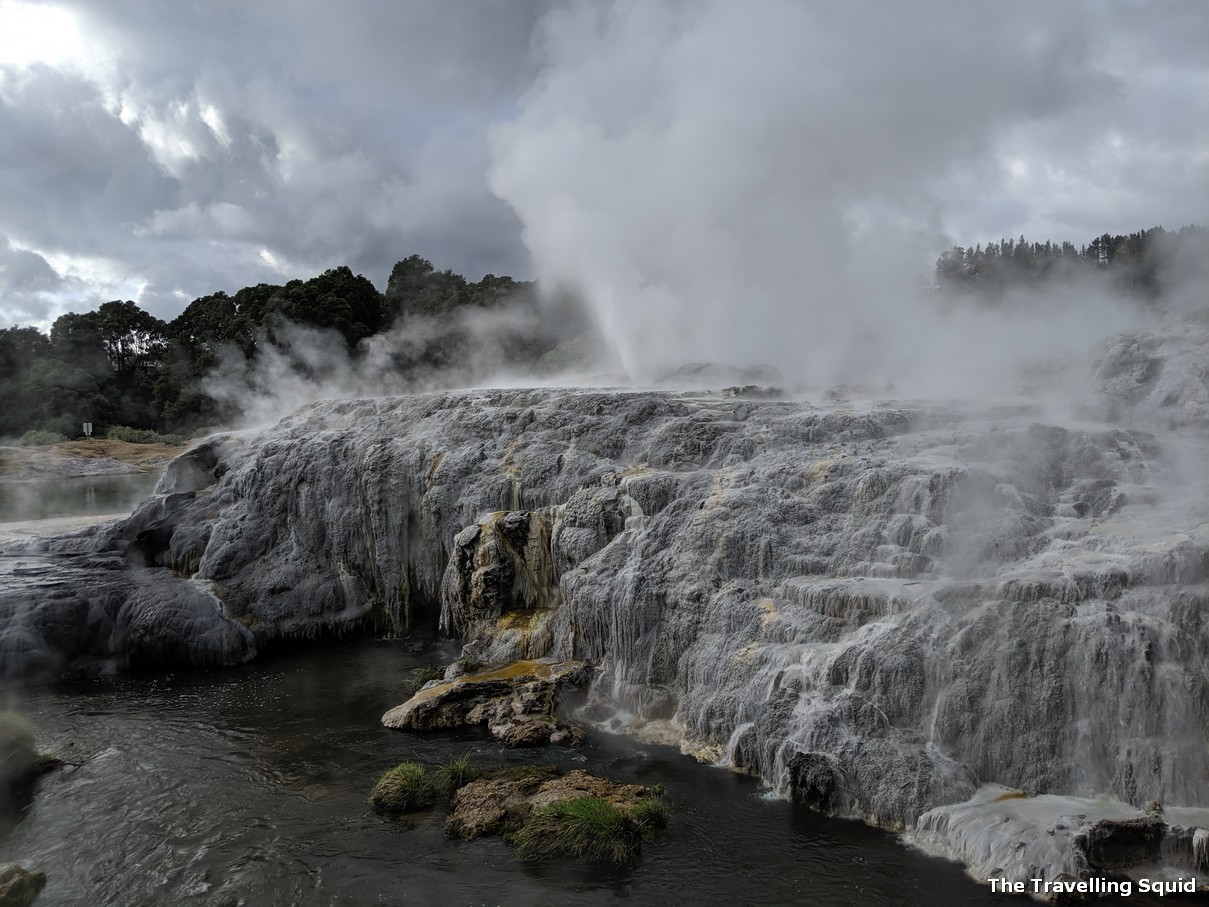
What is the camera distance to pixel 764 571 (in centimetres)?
1218

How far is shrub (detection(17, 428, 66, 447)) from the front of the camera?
46.5 meters

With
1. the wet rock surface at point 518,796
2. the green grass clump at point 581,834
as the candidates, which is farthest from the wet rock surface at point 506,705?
the green grass clump at point 581,834

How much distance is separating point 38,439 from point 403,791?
163 feet

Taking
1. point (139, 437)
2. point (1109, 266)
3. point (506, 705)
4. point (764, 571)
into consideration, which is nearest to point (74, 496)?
point (139, 437)

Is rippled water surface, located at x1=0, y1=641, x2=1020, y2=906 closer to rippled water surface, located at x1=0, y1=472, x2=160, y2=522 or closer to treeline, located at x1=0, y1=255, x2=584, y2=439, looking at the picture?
rippled water surface, located at x1=0, y1=472, x2=160, y2=522

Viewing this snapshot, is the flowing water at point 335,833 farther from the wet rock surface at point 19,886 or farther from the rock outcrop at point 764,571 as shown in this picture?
the rock outcrop at point 764,571

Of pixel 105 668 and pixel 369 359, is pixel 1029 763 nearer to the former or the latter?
pixel 105 668

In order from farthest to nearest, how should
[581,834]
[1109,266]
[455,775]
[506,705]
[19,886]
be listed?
[1109,266] < [506,705] < [455,775] < [581,834] < [19,886]

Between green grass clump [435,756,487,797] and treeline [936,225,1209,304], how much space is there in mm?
23017

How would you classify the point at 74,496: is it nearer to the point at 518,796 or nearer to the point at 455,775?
the point at 455,775

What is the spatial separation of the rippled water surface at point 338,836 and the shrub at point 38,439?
139ft

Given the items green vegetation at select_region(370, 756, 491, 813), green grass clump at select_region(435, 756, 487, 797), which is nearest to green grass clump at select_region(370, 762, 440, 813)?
green vegetation at select_region(370, 756, 491, 813)

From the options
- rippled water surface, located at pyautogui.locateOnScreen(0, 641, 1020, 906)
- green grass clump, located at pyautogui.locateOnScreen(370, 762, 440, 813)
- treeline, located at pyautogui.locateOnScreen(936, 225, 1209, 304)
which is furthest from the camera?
treeline, located at pyautogui.locateOnScreen(936, 225, 1209, 304)

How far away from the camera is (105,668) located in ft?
49.5
